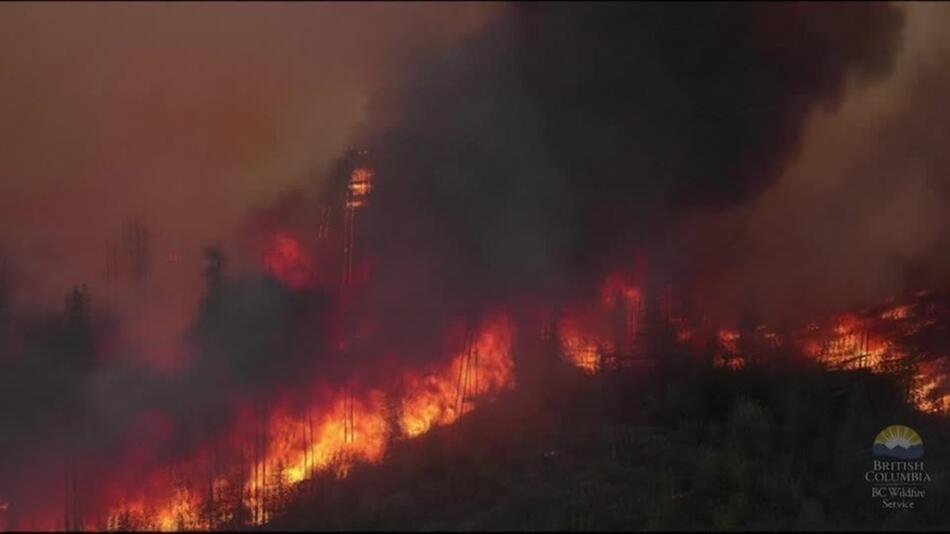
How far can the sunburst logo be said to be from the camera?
1688 cm

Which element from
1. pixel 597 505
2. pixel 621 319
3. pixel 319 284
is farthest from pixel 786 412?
pixel 319 284

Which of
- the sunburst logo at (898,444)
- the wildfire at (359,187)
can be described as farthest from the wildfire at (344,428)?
the sunburst logo at (898,444)

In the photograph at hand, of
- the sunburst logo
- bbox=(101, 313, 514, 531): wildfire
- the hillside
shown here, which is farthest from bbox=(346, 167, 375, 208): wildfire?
the sunburst logo

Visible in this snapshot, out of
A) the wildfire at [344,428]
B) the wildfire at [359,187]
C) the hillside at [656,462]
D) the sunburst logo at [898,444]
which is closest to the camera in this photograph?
the hillside at [656,462]

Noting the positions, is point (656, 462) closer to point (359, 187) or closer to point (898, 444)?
point (898, 444)

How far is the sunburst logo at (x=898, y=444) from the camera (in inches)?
664

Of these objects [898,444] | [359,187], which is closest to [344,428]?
[359,187]

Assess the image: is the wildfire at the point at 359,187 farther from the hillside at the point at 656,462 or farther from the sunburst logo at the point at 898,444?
the sunburst logo at the point at 898,444

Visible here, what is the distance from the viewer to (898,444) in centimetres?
1733

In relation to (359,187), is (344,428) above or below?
below

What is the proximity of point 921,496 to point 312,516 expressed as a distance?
394 inches

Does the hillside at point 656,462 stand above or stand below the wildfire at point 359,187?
below

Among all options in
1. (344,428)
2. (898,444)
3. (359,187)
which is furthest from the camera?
(359,187)

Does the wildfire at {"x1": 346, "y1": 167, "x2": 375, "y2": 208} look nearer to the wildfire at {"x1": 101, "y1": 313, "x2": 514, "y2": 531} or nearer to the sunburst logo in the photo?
the wildfire at {"x1": 101, "y1": 313, "x2": 514, "y2": 531}
